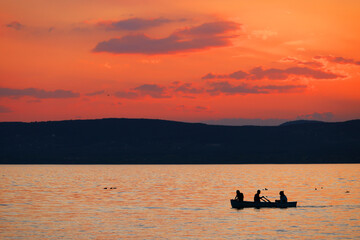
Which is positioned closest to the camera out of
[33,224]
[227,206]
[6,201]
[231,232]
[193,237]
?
[193,237]

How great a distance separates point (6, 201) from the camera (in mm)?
93750

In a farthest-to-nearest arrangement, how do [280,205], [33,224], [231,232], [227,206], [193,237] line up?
[227,206], [280,205], [33,224], [231,232], [193,237]

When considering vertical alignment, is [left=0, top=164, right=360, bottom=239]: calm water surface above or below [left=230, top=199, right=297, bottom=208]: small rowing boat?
below

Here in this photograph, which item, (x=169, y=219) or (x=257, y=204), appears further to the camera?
(x=257, y=204)

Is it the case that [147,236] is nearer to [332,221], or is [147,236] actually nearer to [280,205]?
[332,221]

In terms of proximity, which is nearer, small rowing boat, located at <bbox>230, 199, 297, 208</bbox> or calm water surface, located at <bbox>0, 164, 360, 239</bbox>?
calm water surface, located at <bbox>0, 164, 360, 239</bbox>

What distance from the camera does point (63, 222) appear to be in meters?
65.4

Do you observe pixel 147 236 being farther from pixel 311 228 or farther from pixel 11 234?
pixel 311 228

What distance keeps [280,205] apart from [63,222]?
3036 cm

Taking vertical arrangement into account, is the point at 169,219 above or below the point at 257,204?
below

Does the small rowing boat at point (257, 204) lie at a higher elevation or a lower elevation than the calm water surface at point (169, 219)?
higher

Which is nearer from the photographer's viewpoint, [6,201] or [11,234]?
[11,234]

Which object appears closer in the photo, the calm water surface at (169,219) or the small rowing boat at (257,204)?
the calm water surface at (169,219)

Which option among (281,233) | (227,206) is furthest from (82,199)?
(281,233)
